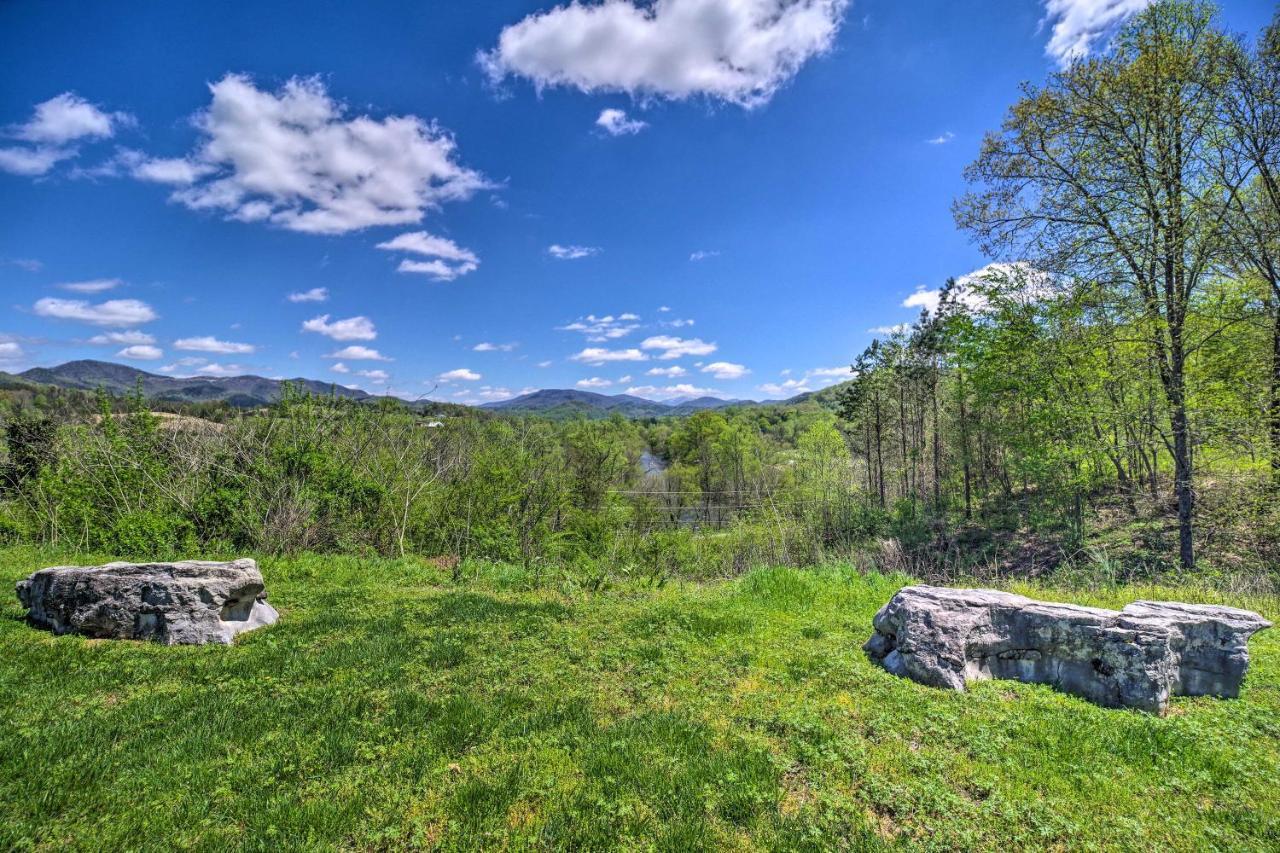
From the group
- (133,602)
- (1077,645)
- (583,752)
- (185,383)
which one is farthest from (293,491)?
(185,383)

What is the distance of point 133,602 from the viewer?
18.8 ft

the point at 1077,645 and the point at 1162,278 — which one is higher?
the point at 1162,278

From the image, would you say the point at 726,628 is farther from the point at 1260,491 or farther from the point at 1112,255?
the point at 1112,255

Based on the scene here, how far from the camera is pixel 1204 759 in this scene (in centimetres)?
369

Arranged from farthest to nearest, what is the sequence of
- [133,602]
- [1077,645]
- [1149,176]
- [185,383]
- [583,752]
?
[185,383] < [1149,176] < [133,602] < [1077,645] < [583,752]

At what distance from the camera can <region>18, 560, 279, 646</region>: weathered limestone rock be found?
5.68 meters

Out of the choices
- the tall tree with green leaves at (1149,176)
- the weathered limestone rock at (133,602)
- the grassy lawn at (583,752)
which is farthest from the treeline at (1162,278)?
the weathered limestone rock at (133,602)

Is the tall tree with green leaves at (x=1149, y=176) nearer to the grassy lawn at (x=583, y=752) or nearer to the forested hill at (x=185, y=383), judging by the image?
the grassy lawn at (x=583, y=752)

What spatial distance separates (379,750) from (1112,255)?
53.2ft

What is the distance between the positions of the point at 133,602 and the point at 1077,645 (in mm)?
10257

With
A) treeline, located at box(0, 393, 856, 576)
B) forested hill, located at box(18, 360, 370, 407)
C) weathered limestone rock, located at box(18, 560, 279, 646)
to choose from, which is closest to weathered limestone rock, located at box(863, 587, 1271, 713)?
treeline, located at box(0, 393, 856, 576)

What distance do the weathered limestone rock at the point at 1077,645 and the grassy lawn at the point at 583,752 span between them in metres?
0.27

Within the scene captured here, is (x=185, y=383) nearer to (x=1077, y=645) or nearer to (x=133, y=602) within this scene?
(x=133, y=602)

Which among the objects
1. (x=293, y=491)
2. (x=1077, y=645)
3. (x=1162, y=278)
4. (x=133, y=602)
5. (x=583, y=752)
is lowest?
(x=583, y=752)
